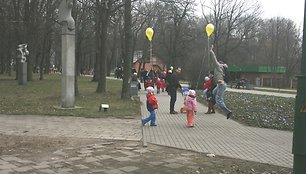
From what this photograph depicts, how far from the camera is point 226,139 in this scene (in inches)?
400

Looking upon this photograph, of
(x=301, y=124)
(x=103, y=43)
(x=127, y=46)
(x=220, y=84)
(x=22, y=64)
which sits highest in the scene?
(x=103, y=43)

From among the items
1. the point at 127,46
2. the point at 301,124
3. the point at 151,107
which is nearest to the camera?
the point at 301,124

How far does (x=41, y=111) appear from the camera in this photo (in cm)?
1495

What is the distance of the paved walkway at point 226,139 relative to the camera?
8333 mm

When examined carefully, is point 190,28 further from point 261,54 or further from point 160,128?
point 160,128

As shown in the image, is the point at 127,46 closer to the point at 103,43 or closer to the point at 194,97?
the point at 103,43

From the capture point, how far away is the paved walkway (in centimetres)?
833

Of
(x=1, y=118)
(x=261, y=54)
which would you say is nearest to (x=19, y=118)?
(x=1, y=118)

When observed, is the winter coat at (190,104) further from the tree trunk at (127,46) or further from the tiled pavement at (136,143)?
the tree trunk at (127,46)

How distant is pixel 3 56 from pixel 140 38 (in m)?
21.0

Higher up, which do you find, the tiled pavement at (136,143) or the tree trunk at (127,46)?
the tree trunk at (127,46)

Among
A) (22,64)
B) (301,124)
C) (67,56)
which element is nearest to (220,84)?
(67,56)

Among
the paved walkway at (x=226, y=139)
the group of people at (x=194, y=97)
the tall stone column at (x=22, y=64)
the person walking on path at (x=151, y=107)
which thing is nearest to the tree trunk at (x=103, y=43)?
the group of people at (x=194, y=97)

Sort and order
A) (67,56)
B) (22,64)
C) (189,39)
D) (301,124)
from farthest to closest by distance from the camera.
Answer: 1. (189,39)
2. (22,64)
3. (67,56)
4. (301,124)
